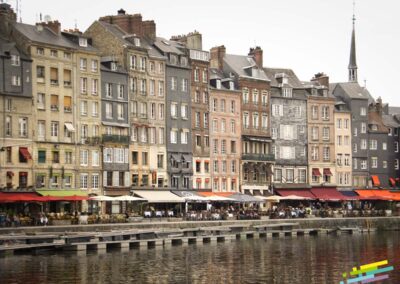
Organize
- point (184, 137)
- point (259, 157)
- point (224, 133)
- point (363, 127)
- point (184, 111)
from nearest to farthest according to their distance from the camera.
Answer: point (184, 137) → point (184, 111) → point (224, 133) → point (259, 157) → point (363, 127)

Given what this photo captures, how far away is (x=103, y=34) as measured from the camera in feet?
320

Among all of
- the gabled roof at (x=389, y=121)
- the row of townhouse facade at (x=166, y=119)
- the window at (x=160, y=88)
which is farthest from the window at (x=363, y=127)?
the window at (x=160, y=88)

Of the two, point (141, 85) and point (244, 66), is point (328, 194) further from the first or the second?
point (141, 85)

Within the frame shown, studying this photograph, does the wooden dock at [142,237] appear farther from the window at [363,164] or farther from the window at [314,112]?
the window at [363,164]

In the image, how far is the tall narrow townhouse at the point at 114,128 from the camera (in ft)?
309

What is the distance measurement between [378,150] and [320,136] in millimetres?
10144

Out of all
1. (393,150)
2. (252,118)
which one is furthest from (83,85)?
(393,150)

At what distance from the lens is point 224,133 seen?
108438 mm

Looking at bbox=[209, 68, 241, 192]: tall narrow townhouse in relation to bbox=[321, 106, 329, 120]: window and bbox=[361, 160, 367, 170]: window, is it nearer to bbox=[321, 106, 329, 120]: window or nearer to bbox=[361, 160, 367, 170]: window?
bbox=[321, 106, 329, 120]: window

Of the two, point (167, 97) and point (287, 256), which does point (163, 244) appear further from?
point (167, 97)

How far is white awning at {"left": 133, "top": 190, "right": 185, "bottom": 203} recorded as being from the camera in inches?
3725

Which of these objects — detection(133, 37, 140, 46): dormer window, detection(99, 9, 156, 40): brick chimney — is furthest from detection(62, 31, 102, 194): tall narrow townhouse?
detection(99, 9, 156, 40): brick chimney

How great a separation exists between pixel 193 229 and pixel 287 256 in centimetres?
1439

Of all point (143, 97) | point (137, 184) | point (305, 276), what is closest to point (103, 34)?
point (143, 97)
